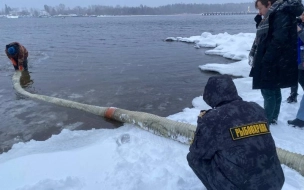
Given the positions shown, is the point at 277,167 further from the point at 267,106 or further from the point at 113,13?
the point at 113,13

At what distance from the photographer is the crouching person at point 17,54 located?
1024cm

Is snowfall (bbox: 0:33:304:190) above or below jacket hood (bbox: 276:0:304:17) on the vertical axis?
below

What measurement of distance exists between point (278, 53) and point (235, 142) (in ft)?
7.44

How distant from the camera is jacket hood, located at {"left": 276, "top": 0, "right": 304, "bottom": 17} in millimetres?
3424

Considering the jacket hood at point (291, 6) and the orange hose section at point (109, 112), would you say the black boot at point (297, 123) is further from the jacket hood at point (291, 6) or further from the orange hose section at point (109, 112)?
the orange hose section at point (109, 112)

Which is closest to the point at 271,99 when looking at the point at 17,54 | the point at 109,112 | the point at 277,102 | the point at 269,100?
the point at 269,100

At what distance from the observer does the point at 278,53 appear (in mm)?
3719

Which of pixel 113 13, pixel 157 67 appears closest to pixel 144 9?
pixel 113 13

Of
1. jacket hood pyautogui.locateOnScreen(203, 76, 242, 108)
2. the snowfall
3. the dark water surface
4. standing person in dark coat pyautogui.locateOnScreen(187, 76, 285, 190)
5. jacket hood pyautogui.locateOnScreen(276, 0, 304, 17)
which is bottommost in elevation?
the dark water surface

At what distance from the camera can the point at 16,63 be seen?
441 inches

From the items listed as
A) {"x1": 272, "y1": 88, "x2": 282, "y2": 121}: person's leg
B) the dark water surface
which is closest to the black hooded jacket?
{"x1": 272, "y1": 88, "x2": 282, "y2": 121}: person's leg

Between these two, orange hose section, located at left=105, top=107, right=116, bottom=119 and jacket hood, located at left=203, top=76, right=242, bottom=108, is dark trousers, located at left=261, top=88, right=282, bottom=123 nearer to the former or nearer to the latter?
jacket hood, located at left=203, top=76, right=242, bottom=108

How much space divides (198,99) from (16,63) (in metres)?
8.04

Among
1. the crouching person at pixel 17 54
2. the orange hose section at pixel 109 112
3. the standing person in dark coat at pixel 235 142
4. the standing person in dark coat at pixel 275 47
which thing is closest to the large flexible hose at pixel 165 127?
→ the orange hose section at pixel 109 112
